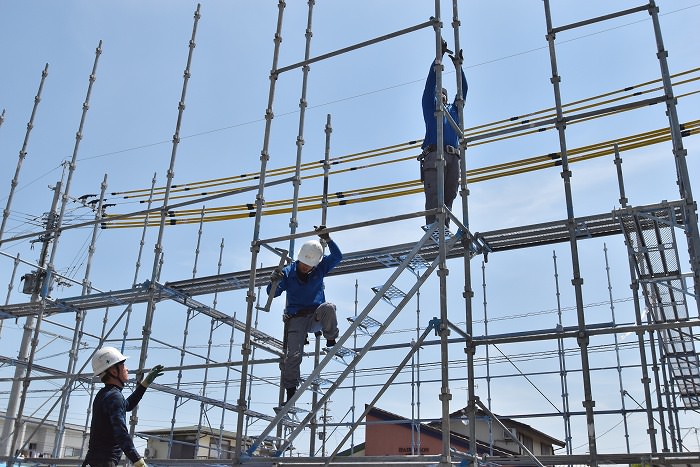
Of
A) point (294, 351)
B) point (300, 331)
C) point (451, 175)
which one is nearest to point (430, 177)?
point (451, 175)

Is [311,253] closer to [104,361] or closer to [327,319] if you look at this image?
[327,319]

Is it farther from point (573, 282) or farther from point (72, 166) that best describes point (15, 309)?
point (573, 282)

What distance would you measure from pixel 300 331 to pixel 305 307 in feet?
0.94

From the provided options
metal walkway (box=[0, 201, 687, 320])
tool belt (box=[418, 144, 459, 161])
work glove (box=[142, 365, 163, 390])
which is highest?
tool belt (box=[418, 144, 459, 161])

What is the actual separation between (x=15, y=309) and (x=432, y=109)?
9.87m

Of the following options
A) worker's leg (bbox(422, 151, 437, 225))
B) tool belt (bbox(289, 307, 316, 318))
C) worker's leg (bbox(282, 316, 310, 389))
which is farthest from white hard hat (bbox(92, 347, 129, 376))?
worker's leg (bbox(422, 151, 437, 225))

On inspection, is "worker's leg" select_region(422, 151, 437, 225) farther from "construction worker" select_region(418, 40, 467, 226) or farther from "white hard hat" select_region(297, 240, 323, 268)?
"white hard hat" select_region(297, 240, 323, 268)

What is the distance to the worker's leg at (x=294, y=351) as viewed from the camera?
802 centimetres

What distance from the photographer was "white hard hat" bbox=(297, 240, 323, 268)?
8.11 meters

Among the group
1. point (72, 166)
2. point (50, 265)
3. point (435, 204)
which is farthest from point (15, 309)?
point (435, 204)

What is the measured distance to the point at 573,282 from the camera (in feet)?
22.9

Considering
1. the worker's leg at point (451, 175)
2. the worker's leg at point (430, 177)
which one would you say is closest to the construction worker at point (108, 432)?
the worker's leg at point (430, 177)

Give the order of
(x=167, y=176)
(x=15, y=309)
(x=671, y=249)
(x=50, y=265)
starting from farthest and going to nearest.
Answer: (x=50, y=265) → (x=15, y=309) → (x=167, y=176) → (x=671, y=249)

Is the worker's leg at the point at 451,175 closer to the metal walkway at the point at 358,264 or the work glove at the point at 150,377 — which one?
the metal walkway at the point at 358,264
